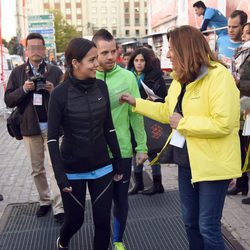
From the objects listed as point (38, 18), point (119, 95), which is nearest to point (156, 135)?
point (119, 95)

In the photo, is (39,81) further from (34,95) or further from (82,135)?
(82,135)

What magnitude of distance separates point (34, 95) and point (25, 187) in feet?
6.68

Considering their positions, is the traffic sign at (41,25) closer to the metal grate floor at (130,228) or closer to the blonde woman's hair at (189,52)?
the metal grate floor at (130,228)

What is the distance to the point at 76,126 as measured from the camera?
3.02 meters

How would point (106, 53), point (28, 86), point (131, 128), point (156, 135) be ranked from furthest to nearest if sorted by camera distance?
1. point (156, 135)
2. point (28, 86)
3. point (131, 128)
4. point (106, 53)

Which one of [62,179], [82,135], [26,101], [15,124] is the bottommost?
[62,179]

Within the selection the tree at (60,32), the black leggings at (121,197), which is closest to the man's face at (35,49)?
the black leggings at (121,197)

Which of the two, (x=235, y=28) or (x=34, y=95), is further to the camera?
(x=235, y=28)

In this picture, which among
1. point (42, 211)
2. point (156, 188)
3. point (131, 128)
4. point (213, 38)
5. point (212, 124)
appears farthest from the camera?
point (213, 38)

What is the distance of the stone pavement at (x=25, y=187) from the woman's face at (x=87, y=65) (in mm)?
2182

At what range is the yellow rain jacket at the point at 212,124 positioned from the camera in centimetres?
256

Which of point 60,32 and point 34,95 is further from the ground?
point 60,32

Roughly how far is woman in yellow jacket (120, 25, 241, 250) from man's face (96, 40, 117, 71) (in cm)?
67

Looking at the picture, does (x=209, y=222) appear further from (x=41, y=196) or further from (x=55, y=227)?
(x=41, y=196)
